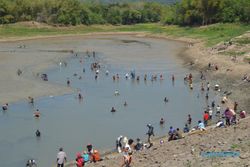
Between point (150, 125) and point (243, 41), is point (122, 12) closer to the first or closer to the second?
point (243, 41)

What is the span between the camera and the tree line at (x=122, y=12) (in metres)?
126

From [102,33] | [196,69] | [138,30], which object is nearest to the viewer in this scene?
[196,69]

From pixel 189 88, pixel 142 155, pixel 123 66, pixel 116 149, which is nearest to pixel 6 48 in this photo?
pixel 123 66

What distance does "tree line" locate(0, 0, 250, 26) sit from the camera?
125681 millimetres

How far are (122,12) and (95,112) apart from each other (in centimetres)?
12333

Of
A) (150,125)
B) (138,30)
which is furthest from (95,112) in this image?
(138,30)

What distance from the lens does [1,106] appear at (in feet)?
151

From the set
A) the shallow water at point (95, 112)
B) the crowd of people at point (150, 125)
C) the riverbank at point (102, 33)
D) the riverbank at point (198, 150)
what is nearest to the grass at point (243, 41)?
the riverbank at point (102, 33)

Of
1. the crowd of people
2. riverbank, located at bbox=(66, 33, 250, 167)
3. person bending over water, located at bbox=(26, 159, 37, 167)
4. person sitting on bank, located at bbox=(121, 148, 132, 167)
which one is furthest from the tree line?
person sitting on bank, located at bbox=(121, 148, 132, 167)

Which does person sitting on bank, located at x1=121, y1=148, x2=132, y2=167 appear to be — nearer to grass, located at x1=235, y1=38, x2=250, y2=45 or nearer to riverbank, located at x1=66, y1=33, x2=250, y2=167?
riverbank, located at x1=66, y1=33, x2=250, y2=167

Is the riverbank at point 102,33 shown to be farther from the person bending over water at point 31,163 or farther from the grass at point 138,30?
the person bending over water at point 31,163

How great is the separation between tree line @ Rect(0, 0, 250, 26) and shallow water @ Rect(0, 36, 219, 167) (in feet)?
180

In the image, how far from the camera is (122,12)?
165m

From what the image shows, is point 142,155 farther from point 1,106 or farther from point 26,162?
point 1,106
